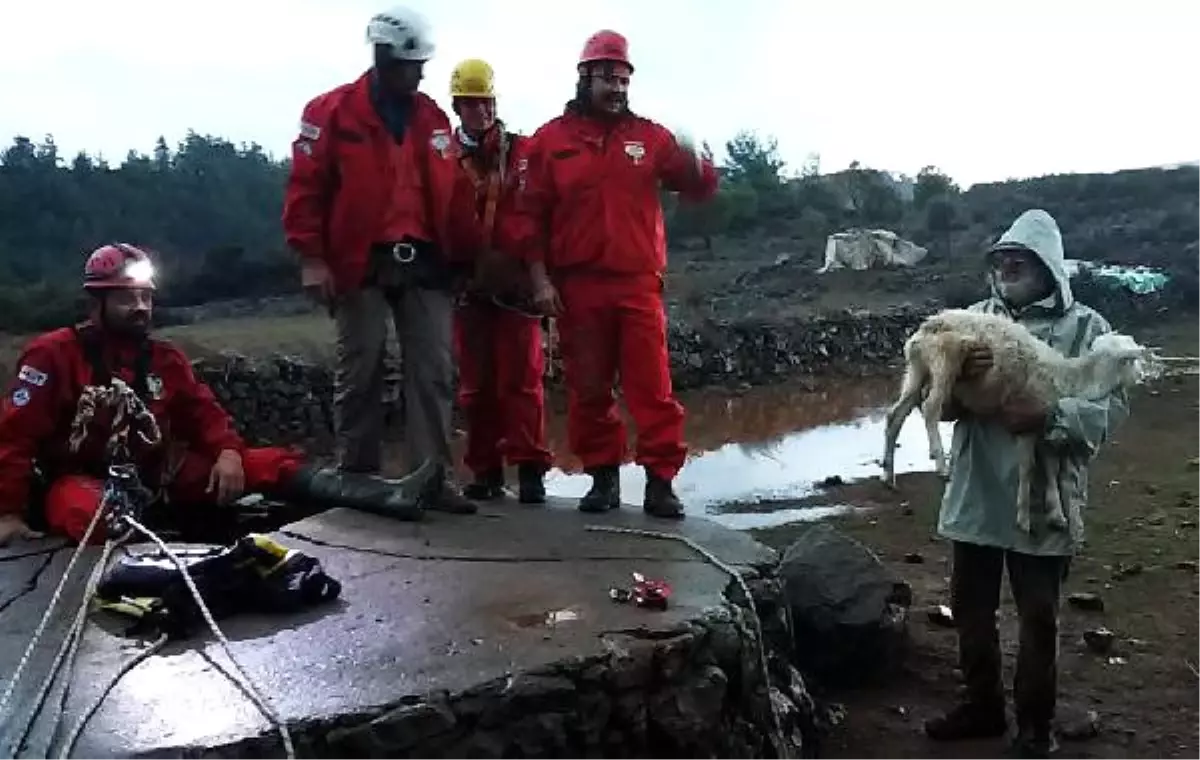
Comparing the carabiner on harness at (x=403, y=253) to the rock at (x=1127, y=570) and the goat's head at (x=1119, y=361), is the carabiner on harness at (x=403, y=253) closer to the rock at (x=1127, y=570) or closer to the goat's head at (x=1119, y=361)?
the goat's head at (x=1119, y=361)

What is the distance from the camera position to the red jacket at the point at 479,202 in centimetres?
541

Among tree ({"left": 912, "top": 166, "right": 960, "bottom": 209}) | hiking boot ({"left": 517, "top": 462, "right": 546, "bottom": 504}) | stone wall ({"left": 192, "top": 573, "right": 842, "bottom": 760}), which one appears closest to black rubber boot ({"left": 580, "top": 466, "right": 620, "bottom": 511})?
hiking boot ({"left": 517, "top": 462, "right": 546, "bottom": 504})

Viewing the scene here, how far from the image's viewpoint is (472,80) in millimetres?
5758

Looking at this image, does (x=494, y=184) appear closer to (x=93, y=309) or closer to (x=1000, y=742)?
(x=93, y=309)

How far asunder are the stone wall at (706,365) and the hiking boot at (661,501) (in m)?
4.58

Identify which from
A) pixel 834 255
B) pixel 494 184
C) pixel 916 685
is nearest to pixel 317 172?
pixel 494 184

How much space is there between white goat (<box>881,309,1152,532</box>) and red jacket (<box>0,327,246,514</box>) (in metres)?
2.82

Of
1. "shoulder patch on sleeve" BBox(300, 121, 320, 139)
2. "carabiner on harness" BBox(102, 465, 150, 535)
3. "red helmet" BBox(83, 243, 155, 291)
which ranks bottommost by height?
"carabiner on harness" BBox(102, 465, 150, 535)

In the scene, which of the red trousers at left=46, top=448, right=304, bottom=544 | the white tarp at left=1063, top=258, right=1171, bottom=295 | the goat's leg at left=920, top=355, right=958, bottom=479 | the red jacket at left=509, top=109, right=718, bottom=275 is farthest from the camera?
the white tarp at left=1063, top=258, right=1171, bottom=295

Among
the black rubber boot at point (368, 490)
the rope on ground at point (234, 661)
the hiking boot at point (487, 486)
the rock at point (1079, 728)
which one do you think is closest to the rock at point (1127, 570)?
the rock at point (1079, 728)

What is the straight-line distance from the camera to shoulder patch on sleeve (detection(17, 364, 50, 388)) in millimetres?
4727

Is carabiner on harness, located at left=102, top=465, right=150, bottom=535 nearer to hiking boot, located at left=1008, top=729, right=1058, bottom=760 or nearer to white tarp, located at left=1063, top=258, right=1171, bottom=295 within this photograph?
hiking boot, located at left=1008, top=729, right=1058, bottom=760

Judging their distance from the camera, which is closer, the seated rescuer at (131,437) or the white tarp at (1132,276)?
the seated rescuer at (131,437)

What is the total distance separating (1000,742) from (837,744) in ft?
2.09
